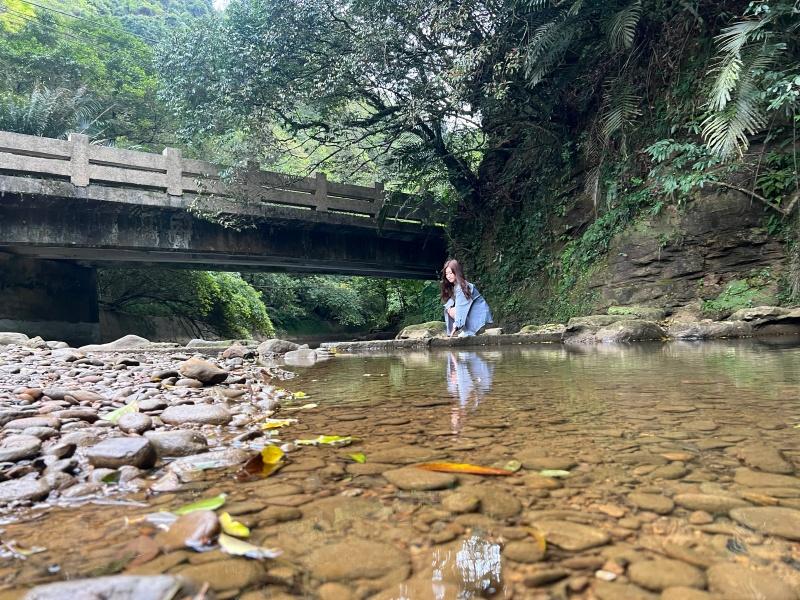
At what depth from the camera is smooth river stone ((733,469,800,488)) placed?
3.98 ft

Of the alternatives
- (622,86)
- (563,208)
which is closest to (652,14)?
(622,86)

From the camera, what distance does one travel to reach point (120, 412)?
7.04 feet

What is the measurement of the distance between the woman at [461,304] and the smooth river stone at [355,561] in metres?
7.68

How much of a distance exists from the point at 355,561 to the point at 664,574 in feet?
1.73

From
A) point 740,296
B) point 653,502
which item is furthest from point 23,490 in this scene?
point 740,296

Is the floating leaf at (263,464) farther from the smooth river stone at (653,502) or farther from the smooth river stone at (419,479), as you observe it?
the smooth river stone at (653,502)

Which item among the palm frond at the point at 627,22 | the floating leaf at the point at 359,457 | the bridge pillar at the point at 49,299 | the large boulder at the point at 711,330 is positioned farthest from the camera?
the bridge pillar at the point at 49,299

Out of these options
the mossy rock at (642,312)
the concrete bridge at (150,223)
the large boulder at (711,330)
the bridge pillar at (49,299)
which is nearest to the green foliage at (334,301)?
the concrete bridge at (150,223)

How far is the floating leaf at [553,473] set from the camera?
1.33 m

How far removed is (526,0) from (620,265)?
197 inches

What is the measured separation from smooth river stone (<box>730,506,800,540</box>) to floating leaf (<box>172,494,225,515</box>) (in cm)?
112

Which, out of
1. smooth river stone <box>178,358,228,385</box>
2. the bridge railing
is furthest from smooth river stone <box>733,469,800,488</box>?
the bridge railing

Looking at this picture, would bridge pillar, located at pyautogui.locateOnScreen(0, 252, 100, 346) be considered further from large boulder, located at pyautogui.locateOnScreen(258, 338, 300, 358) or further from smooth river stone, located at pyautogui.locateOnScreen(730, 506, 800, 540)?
smooth river stone, located at pyautogui.locateOnScreen(730, 506, 800, 540)

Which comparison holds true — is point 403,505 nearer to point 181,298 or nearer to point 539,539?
point 539,539
